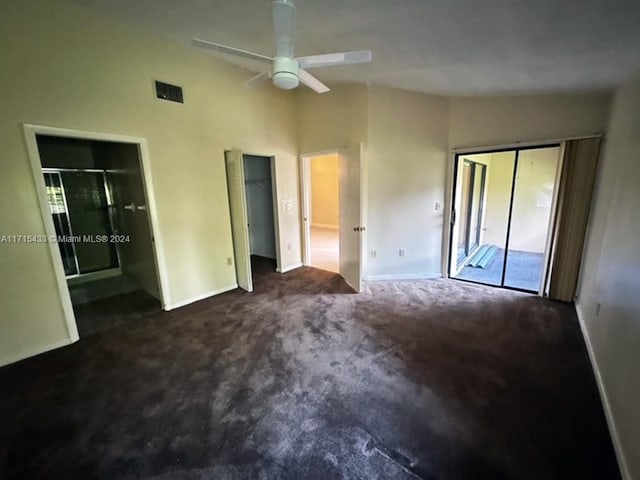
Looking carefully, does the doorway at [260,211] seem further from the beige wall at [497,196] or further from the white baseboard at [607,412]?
the beige wall at [497,196]

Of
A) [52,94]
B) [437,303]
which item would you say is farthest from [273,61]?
[437,303]

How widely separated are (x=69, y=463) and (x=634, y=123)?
4.54 metres

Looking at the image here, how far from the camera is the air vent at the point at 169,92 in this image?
10.2 feet

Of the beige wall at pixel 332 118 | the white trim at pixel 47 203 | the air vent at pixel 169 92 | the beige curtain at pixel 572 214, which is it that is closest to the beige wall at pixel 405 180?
the beige wall at pixel 332 118

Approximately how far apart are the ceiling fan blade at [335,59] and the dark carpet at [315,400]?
94.2 inches

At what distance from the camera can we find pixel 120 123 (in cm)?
288

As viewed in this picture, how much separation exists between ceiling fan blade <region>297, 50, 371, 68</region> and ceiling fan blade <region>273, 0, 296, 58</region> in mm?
115

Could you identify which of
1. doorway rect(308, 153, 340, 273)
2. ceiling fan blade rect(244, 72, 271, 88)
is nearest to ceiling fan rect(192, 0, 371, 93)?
ceiling fan blade rect(244, 72, 271, 88)

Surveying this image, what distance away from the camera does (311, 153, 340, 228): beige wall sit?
29.8 feet

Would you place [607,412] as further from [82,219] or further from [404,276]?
[82,219]

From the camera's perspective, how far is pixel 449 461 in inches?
60.4

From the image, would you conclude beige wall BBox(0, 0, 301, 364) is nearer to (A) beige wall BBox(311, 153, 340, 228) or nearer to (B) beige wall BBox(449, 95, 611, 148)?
(B) beige wall BBox(449, 95, 611, 148)

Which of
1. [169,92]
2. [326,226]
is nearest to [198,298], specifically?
[169,92]

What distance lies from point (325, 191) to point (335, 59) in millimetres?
7350
